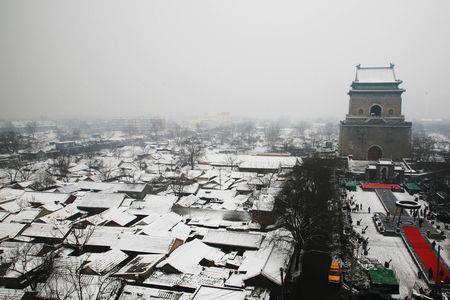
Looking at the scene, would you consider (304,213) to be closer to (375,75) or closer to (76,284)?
(76,284)

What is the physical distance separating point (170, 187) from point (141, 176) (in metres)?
7.20

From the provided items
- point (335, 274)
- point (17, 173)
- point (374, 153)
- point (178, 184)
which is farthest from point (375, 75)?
point (17, 173)

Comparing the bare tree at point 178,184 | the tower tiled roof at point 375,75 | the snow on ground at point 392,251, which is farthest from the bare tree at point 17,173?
the tower tiled roof at point 375,75

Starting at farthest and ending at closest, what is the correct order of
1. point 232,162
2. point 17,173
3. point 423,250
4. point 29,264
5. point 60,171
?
point 232,162 → point 17,173 → point 60,171 → point 423,250 → point 29,264

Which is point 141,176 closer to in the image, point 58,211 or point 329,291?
point 58,211

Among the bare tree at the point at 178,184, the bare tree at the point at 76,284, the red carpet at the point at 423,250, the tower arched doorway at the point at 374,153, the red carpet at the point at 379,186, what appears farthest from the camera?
the tower arched doorway at the point at 374,153

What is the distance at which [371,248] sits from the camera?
2016 centimetres

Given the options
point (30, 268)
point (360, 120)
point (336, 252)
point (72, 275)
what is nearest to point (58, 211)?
point (30, 268)

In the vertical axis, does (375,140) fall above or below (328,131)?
above

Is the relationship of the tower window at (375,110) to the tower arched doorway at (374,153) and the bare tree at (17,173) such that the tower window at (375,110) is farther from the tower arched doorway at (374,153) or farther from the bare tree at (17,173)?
the bare tree at (17,173)

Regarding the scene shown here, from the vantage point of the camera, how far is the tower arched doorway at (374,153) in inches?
1560

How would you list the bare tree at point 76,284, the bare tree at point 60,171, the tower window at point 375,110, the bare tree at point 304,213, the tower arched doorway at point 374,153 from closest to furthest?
the bare tree at point 76,284 < the bare tree at point 304,213 < the tower arched doorway at point 374,153 < the tower window at point 375,110 < the bare tree at point 60,171

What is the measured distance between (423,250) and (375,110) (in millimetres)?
24806

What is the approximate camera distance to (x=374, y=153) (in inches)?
1572
